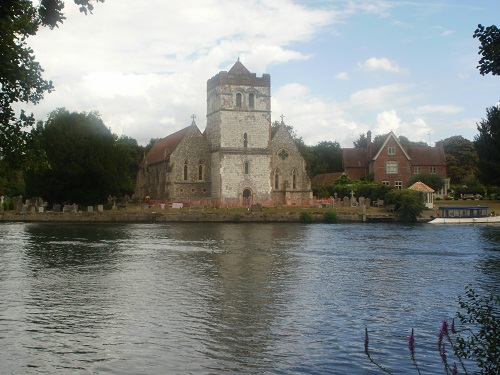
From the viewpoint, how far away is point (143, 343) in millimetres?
15516

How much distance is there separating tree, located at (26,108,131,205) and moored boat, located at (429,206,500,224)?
35.7 meters

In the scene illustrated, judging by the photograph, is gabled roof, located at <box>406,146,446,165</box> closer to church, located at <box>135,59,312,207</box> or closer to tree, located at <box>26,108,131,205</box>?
church, located at <box>135,59,312,207</box>

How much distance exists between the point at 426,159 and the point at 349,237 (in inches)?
1970

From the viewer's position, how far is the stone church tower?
73562 mm

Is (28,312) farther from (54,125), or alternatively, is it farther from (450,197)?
(450,197)

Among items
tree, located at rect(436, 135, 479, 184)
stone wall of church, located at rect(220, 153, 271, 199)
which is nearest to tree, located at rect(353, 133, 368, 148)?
tree, located at rect(436, 135, 479, 184)

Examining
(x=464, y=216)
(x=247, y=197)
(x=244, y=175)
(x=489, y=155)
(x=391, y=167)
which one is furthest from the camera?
(x=391, y=167)

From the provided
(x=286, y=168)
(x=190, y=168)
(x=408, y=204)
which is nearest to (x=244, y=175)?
(x=286, y=168)

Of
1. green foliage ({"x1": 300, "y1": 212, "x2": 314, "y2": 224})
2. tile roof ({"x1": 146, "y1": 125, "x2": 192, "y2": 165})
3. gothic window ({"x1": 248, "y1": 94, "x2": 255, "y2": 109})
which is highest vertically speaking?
gothic window ({"x1": 248, "y1": 94, "x2": 255, "y2": 109})

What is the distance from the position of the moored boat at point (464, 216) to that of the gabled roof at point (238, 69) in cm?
2857

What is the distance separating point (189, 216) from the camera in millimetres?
63438

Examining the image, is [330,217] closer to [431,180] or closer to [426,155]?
[431,180]

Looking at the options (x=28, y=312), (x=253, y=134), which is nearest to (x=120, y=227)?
(x=253, y=134)

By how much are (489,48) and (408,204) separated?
192 feet
